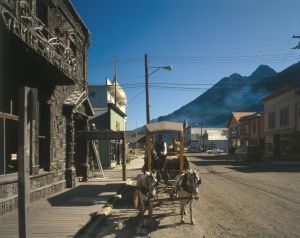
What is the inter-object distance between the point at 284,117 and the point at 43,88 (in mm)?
37857

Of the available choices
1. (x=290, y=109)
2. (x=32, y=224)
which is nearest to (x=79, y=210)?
(x=32, y=224)

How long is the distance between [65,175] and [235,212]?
866 centimetres

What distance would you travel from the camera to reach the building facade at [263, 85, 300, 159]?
40375mm

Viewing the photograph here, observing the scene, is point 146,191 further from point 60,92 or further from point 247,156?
point 247,156

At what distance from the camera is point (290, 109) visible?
137 feet

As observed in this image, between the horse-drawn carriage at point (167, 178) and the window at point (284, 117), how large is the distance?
3346 cm

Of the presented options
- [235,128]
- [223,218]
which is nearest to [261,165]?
[223,218]

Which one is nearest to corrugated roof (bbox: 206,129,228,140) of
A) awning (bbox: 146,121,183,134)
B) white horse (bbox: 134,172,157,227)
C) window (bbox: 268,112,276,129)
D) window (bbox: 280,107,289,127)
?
window (bbox: 268,112,276,129)

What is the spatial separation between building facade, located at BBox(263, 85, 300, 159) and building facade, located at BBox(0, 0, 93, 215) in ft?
96.9

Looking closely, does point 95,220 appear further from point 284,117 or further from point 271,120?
point 271,120

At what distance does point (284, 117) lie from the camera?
4356 cm

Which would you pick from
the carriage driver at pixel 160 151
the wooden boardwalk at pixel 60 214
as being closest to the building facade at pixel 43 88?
the wooden boardwalk at pixel 60 214

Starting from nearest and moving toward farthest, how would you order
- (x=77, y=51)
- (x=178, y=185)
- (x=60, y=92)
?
(x=178, y=185) → (x=60, y=92) → (x=77, y=51)

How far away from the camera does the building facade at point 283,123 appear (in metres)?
40.4
